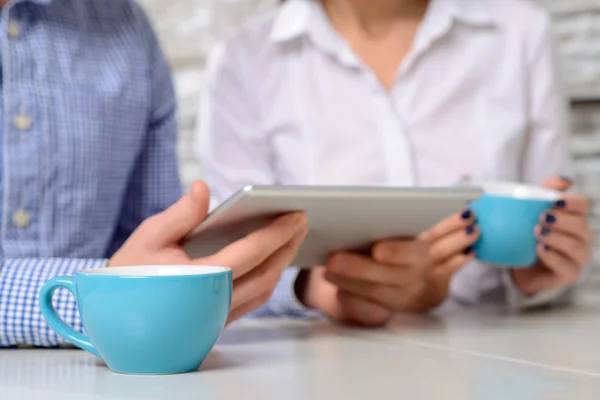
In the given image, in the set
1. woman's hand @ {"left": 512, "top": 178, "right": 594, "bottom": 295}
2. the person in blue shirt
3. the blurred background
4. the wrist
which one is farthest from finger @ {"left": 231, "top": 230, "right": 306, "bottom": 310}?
the blurred background

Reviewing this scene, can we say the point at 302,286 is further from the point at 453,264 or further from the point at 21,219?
the point at 21,219

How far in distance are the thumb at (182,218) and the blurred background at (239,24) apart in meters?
1.11

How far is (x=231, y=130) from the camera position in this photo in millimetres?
1396

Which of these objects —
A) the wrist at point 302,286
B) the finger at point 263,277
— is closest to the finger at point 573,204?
the wrist at point 302,286

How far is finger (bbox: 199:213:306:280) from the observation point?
0.70 meters

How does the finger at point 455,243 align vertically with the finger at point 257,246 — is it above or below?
below

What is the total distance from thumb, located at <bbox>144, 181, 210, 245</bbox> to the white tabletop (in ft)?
0.38

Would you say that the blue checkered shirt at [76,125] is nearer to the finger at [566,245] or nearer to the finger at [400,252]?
the finger at [400,252]

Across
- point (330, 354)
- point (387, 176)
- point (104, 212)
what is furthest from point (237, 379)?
point (387, 176)

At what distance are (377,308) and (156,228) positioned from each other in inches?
12.9

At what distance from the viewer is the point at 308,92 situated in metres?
1.40

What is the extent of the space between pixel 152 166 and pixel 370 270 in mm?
372

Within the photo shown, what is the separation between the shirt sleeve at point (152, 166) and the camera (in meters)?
1.10

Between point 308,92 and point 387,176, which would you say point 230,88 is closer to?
point 308,92
